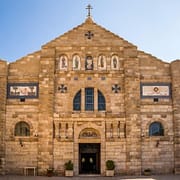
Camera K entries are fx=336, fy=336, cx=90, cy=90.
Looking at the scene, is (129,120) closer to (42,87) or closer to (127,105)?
(127,105)

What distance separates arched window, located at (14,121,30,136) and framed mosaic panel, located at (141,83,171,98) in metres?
9.60

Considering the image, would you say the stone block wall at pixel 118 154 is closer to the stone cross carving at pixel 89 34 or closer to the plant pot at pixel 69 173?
the plant pot at pixel 69 173

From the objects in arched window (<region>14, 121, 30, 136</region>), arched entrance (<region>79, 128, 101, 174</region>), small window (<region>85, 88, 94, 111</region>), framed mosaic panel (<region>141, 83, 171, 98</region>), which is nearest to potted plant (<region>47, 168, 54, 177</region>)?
arched entrance (<region>79, 128, 101, 174</region>)

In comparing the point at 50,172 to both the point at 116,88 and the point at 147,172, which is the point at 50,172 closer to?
the point at 147,172

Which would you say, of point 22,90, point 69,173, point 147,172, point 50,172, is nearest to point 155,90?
point 147,172

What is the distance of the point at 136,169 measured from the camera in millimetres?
25656

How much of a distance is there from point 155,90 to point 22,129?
36.6ft

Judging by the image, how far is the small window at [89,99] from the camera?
2697cm

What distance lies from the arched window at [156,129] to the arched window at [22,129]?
385 inches

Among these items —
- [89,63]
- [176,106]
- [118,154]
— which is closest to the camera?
[118,154]

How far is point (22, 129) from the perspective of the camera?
26.9 metres

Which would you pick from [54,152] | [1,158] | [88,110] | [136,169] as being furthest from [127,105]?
[1,158]

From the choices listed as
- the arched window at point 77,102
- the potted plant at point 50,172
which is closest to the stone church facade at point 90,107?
the arched window at point 77,102

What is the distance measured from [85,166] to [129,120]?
5.15 meters
